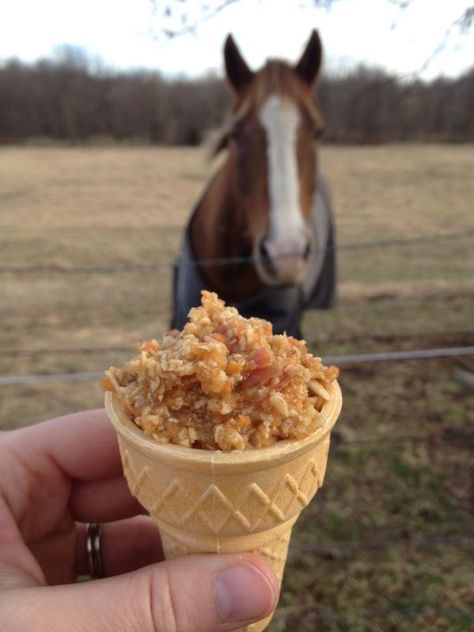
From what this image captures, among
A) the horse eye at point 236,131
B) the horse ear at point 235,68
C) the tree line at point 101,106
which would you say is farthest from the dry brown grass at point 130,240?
the tree line at point 101,106

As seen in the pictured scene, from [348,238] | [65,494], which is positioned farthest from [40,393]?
[348,238]

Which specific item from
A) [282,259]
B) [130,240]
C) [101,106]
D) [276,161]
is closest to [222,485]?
[282,259]

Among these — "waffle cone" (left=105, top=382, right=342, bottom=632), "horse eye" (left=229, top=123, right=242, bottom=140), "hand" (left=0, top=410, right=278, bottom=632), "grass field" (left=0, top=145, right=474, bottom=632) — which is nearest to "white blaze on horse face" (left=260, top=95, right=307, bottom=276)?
"horse eye" (left=229, top=123, right=242, bottom=140)

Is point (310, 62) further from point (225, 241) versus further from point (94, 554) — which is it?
point (94, 554)

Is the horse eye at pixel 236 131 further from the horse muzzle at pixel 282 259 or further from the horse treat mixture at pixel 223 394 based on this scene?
the horse treat mixture at pixel 223 394

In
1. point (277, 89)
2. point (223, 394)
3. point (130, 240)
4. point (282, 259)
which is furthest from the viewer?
point (130, 240)

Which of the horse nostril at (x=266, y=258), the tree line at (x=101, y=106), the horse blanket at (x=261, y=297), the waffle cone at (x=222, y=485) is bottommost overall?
the horse blanket at (x=261, y=297)
